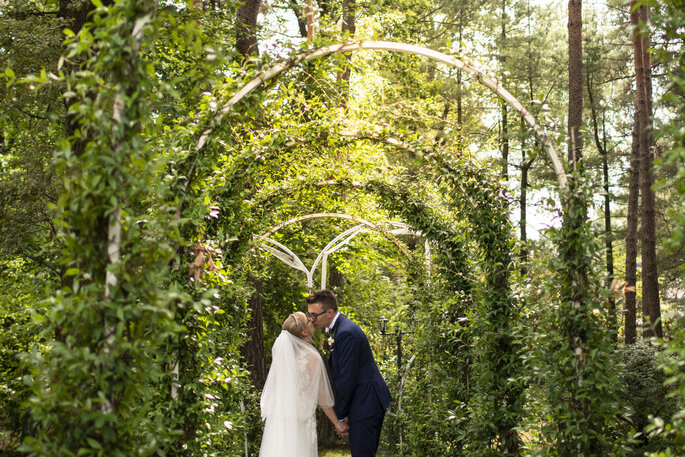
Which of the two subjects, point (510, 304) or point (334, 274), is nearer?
point (510, 304)

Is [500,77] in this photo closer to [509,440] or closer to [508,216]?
[508,216]

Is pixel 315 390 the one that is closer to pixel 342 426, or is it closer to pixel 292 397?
pixel 292 397

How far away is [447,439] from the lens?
644 centimetres

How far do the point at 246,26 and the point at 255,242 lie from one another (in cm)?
443

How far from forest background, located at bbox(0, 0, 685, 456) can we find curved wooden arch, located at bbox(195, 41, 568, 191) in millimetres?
28

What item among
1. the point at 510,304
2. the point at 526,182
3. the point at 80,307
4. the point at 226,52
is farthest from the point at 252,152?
the point at 526,182

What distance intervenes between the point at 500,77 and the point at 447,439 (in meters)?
3.74

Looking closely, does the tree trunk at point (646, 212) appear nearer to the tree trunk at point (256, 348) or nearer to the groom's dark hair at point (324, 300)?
the tree trunk at point (256, 348)

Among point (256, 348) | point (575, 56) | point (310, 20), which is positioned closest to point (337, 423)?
point (310, 20)

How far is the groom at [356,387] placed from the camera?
5336 millimetres

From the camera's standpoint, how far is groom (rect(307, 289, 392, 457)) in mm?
5336

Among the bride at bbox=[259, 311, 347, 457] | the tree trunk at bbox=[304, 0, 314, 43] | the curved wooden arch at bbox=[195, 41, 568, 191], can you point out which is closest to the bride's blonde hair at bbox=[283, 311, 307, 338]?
the bride at bbox=[259, 311, 347, 457]

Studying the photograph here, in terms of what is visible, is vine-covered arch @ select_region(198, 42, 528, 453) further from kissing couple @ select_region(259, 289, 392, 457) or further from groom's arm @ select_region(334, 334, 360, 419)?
groom's arm @ select_region(334, 334, 360, 419)

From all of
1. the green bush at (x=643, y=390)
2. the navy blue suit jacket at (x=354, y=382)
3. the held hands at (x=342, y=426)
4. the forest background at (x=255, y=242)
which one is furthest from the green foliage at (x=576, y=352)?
the green bush at (x=643, y=390)
